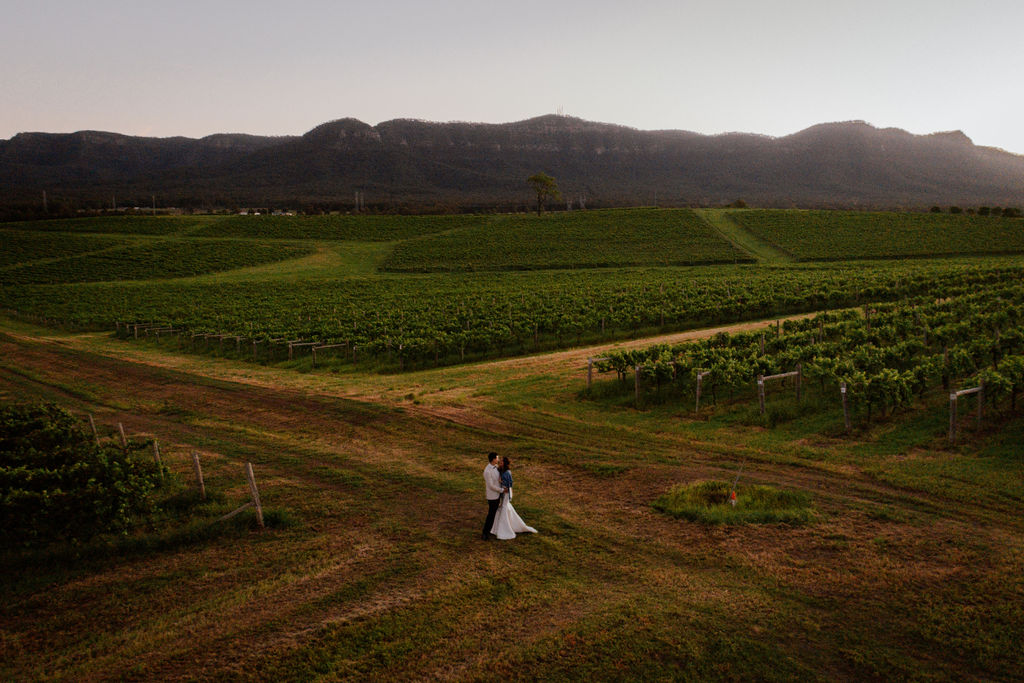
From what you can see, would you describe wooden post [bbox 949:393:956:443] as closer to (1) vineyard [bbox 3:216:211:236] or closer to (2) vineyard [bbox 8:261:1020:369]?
(2) vineyard [bbox 8:261:1020:369]

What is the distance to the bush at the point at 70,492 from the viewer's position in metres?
11.2

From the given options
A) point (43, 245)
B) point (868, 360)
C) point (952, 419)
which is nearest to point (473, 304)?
point (868, 360)

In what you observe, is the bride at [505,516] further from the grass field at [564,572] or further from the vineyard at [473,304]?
the vineyard at [473,304]

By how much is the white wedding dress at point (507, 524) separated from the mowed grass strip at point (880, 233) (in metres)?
65.7

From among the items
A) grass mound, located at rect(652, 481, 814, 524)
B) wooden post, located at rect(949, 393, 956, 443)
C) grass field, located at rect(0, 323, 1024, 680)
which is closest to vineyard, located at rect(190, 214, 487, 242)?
grass field, located at rect(0, 323, 1024, 680)

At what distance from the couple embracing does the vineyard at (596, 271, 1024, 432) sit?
9.48 m

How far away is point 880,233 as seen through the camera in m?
76.9

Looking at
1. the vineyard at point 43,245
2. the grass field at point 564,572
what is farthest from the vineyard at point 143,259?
the grass field at point 564,572

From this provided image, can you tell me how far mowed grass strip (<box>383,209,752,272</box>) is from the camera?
7312cm

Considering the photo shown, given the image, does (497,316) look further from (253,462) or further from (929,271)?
(929,271)

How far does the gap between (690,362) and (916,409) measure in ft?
22.2

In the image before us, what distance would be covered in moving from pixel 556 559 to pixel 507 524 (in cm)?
122

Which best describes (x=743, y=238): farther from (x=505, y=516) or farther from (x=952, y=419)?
(x=505, y=516)

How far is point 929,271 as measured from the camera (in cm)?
4909
